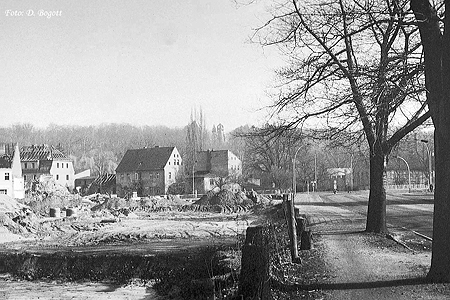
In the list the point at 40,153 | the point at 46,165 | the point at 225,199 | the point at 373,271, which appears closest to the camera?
the point at 373,271

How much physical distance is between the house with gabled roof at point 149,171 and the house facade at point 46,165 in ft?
43.9

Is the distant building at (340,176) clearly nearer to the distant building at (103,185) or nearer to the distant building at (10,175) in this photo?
the distant building at (103,185)

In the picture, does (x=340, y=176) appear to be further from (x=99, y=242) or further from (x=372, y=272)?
(x=372, y=272)

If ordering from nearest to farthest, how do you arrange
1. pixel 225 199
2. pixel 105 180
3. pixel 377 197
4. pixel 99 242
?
pixel 377 197
pixel 99 242
pixel 225 199
pixel 105 180

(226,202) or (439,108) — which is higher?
(439,108)

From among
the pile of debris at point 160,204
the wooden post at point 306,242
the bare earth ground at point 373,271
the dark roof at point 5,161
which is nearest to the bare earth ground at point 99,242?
the wooden post at point 306,242

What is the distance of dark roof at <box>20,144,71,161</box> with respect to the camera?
330ft

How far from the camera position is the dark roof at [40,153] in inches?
3957

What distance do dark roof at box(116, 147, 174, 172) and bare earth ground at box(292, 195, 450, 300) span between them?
74440 mm

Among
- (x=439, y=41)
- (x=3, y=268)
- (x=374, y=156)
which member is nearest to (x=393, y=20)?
(x=439, y=41)

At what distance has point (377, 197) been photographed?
17484mm

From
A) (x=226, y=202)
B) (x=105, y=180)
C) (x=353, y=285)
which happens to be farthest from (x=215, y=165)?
(x=353, y=285)

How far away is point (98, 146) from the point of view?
486ft

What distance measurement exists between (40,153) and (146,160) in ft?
83.0
